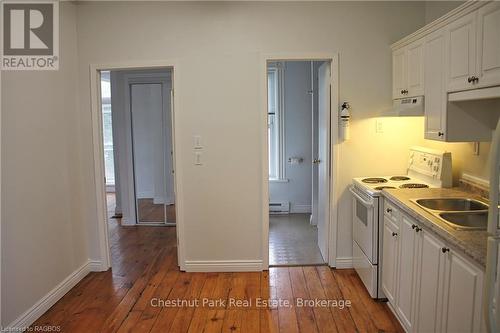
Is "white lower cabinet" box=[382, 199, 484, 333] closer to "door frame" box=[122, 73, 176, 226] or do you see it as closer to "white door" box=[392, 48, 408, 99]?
"white door" box=[392, 48, 408, 99]

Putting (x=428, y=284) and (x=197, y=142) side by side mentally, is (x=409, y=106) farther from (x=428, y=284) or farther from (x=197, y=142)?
(x=197, y=142)

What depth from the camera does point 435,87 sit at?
8.82 feet

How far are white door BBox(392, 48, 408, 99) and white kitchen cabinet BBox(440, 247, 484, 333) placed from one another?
69.6 inches

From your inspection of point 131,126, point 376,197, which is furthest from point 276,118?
point 376,197

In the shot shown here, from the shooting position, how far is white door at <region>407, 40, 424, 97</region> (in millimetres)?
2900

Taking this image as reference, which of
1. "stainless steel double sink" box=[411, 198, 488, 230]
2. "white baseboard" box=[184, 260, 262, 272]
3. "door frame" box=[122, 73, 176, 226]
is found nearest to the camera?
"stainless steel double sink" box=[411, 198, 488, 230]

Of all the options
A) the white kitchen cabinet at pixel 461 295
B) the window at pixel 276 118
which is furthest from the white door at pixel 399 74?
the window at pixel 276 118

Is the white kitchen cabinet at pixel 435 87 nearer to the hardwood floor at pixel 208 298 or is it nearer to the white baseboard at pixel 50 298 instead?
the hardwood floor at pixel 208 298

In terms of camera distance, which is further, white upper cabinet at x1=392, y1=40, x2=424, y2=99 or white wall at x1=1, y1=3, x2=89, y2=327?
white upper cabinet at x1=392, y1=40, x2=424, y2=99

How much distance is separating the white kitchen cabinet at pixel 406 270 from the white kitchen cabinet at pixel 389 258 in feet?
0.24

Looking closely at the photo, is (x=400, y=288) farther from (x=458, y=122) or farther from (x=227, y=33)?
(x=227, y=33)

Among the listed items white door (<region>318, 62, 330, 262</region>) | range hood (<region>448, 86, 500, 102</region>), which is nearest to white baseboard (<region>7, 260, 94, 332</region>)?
white door (<region>318, 62, 330, 262</region>)

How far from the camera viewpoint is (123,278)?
12.0ft

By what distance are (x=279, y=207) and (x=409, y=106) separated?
10.5 feet
